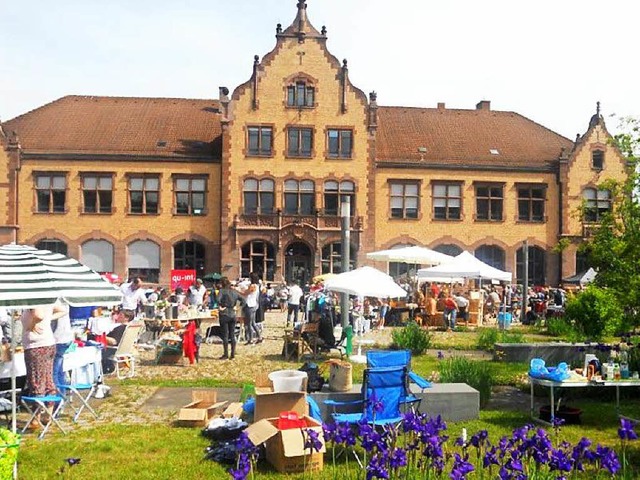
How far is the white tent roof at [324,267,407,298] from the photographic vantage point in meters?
15.5

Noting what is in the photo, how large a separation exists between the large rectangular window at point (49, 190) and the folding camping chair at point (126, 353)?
2469 centimetres

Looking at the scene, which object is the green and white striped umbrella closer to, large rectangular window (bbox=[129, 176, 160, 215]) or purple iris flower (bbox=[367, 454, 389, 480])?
purple iris flower (bbox=[367, 454, 389, 480])

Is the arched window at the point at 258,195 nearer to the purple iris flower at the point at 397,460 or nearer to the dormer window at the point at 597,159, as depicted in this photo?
the dormer window at the point at 597,159

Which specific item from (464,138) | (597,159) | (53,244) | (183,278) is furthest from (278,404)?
(597,159)

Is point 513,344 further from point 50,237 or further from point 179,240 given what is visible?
point 50,237

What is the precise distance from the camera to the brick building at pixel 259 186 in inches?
1414

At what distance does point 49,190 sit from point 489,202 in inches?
964

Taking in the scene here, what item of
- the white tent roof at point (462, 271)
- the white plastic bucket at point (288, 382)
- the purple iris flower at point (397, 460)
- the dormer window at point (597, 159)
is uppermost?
the dormer window at point (597, 159)

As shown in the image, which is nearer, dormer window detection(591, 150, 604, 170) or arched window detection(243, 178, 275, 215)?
arched window detection(243, 178, 275, 215)

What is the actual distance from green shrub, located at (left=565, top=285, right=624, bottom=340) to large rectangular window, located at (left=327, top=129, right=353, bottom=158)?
21973mm

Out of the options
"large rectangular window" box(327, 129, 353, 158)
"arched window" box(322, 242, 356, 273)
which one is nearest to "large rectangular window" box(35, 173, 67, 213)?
"arched window" box(322, 242, 356, 273)

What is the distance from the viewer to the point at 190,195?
3662cm

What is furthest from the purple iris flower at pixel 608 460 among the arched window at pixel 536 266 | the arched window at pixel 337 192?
the arched window at pixel 536 266

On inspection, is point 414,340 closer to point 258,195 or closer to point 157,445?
point 157,445
